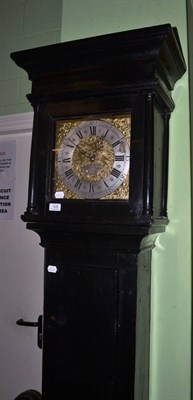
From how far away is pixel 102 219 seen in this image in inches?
34.4

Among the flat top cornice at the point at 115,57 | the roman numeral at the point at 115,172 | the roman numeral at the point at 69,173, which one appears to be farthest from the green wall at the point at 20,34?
the roman numeral at the point at 115,172

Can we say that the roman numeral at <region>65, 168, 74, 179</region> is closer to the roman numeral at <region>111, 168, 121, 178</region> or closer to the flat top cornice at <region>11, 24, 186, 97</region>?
the roman numeral at <region>111, 168, 121, 178</region>

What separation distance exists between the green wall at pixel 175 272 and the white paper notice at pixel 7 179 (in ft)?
3.14

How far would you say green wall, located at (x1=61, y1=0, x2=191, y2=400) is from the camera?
3.38 ft

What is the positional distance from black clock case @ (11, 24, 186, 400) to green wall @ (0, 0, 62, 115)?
780 mm

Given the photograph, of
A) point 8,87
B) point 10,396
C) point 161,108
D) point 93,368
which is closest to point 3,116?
point 8,87

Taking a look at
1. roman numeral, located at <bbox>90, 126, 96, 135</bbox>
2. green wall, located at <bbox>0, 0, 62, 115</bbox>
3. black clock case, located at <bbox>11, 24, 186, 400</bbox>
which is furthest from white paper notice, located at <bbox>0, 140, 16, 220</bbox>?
roman numeral, located at <bbox>90, 126, 96, 135</bbox>

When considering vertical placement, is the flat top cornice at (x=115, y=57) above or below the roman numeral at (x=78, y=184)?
above

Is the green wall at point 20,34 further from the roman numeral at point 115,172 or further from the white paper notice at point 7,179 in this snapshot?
the roman numeral at point 115,172

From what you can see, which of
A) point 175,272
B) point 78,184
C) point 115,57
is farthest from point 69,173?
point 175,272

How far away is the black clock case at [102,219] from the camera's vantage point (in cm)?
85

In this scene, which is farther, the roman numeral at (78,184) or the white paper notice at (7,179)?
the white paper notice at (7,179)

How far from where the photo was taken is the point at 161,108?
0.99 meters

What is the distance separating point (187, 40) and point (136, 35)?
0.36m
